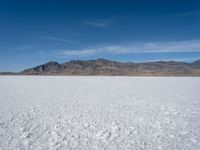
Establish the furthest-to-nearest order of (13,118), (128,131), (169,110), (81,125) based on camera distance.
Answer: (169,110) → (13,118) → (81,125) → (128,131)

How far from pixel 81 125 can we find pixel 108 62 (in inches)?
7398

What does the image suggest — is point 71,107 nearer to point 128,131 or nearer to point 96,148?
point 128,131

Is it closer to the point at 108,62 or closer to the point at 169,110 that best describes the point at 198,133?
the point at 169,110

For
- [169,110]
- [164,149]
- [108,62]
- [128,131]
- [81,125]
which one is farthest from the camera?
[108,62]

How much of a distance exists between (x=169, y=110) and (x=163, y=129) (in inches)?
89.6

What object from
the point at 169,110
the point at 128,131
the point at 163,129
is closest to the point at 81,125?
the point at 128,131

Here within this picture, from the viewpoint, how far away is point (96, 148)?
12.8 ft

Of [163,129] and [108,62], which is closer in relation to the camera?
[163,129]

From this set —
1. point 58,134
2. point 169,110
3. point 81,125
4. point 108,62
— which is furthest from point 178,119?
point 108,62

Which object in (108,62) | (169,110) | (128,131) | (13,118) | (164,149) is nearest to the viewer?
(164,149)

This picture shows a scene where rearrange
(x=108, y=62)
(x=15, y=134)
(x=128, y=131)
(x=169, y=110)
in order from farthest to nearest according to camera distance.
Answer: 1. (x=108, y=62)
2. (x=169, y=110)
3. (x=128, y=131)
4. (x=15, y=134)

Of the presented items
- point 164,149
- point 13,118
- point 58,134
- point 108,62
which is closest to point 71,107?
point 13,118

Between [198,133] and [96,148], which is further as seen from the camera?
[198,133]

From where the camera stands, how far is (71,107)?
295 inches
